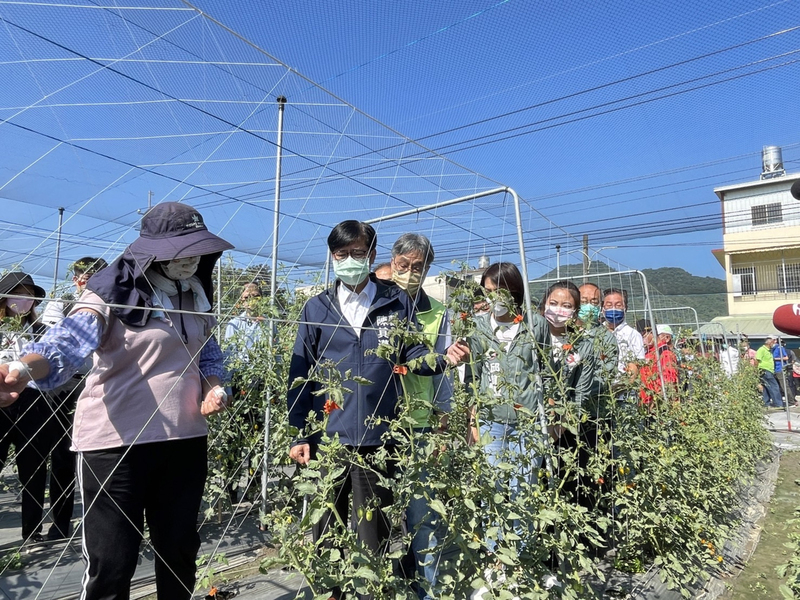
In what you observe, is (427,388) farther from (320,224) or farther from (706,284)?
(706,284)

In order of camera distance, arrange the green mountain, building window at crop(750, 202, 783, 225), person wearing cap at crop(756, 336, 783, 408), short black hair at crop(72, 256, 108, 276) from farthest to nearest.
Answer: building window at crop(750, 202, 783, 225)
person wearing cap at crop(756, 336, 783, 408)
the green mountain
short black hair at crop(72, 256, 108, 276)

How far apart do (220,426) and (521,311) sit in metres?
1.76

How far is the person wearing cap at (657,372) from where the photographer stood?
2.90 metres

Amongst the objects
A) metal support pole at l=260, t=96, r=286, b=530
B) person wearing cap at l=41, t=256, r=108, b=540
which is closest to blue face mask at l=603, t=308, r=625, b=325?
metal support pole at l=260, t=96, r=286, b=530

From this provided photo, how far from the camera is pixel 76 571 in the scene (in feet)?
8.21

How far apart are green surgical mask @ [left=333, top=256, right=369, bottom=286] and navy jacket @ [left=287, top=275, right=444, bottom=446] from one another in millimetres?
85

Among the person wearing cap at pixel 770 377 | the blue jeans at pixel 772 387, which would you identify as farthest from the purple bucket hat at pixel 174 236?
the blue jeans at pixel 772 387

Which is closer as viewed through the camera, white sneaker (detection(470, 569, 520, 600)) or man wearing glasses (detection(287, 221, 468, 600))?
white sneaker (detection(470, 569, 520, 600))

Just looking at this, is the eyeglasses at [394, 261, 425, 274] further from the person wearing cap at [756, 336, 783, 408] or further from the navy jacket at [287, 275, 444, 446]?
the person wearing cap at [756, 336, 783, 408]

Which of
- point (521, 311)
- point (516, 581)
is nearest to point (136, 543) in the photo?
point (516, 581)

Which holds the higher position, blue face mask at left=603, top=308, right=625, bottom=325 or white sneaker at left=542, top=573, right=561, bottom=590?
blue face mask at left=603, top=308, right=625, bottom=325

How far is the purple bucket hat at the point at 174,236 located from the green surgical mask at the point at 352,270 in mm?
515

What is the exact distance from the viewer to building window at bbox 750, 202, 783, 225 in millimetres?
23312

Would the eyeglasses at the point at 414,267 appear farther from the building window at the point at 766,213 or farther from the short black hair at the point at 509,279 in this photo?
the building window at the point at 766,213
